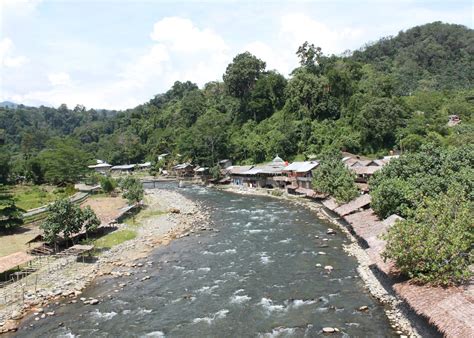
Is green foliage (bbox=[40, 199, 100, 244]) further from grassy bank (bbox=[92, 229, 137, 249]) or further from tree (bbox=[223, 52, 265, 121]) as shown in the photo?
tree (bbox=[223, 52, 265, 121])

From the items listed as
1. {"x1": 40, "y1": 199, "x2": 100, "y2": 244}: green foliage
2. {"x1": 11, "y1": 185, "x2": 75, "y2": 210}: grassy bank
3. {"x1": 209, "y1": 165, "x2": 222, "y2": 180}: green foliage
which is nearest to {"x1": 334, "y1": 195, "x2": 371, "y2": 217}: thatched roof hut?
{"x1": 40, "y1": 199, "x2": 100, "y2": 244}: green foliage

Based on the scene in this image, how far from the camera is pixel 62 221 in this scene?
3644cm

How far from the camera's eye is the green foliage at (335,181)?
45.5m

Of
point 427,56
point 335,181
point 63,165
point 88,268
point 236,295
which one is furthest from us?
point 427,56

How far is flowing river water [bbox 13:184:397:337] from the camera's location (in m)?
22.2

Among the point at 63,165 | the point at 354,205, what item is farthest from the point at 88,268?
the point at 63,165

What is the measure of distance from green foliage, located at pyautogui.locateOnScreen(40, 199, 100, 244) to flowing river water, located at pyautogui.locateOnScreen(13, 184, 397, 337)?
8349mm

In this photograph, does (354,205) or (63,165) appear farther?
(63,165)

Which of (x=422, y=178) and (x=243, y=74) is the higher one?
(x=243, y=74)

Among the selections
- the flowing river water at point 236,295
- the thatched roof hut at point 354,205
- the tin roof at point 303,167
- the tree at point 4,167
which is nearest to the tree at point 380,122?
the tin roof at point 303,167

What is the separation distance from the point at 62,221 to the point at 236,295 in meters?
19.4

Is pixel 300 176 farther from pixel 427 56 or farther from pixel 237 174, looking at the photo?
pixel 427 56

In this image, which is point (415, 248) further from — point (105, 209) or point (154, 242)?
point (105, 209)

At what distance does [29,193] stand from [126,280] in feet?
154
